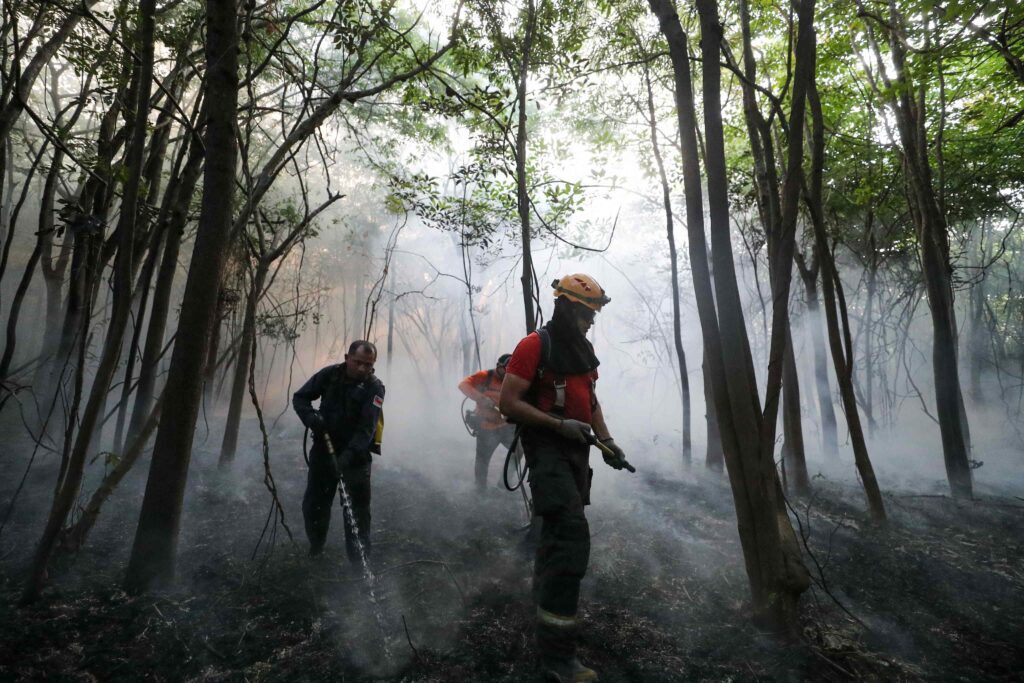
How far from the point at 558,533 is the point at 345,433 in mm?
2312

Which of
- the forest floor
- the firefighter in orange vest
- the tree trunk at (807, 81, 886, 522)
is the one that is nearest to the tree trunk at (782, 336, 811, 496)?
the forest floor

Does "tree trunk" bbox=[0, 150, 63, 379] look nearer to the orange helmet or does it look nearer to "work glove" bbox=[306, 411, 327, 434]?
"work glove" bbox=[306, 411, 327, 434]

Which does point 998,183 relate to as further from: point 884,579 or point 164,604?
point 164,604

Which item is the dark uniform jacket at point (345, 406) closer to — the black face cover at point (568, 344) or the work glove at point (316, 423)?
the work glove at point (316, 423)

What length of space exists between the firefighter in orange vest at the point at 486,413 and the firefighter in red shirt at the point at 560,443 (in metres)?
2.89

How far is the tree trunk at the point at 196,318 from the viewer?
347 centimetres

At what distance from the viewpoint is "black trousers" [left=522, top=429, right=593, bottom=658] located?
2693 millimetres

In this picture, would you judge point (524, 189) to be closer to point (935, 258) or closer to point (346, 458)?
point (346, 458)

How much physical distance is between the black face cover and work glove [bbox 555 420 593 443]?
33 cm

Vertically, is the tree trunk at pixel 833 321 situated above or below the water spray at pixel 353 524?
above

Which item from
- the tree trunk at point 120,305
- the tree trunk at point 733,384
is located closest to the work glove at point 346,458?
the tree trunk at point 120,305

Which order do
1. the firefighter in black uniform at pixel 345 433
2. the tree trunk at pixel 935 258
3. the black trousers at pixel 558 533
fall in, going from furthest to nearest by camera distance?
the tree trunk at pixel 935 258
the firefighter in black uniform at pixel 345 433
the black trousers at pixel 558 533

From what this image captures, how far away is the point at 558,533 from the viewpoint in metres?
2.82

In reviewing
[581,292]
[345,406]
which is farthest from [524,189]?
[345,406]
